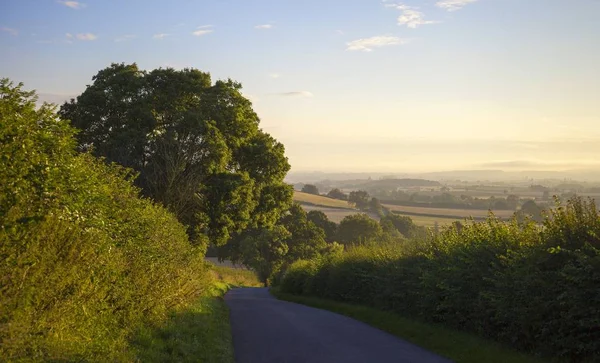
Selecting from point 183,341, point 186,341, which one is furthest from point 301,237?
point 183,341

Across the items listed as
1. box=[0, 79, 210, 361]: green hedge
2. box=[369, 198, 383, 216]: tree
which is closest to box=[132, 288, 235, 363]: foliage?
box=[0, 79, 210, 361]: green hedge

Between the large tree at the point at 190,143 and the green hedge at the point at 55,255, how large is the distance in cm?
1984

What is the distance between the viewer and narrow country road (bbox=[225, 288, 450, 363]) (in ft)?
41.1

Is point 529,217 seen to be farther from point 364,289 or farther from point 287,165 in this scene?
point 287,165

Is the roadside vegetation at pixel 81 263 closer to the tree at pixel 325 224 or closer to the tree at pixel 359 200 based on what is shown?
the tree at pixel 325 224

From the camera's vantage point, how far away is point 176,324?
1438 cm

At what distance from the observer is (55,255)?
7.90 metres

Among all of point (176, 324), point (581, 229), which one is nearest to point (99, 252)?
point (176, 324)

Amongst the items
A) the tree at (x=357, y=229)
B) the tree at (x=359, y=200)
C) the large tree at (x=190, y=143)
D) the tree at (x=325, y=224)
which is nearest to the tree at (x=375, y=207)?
the tree at (x=359, y=200)

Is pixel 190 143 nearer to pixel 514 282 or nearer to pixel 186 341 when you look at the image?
pixel 186 341

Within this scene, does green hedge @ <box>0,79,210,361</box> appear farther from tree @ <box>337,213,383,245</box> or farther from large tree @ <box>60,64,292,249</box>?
tree @ <box>337,213,383,245</box>

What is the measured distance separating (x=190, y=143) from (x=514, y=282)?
23.3m

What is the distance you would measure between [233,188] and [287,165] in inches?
237

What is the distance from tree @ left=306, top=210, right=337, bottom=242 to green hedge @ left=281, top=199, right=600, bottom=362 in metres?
71.7
